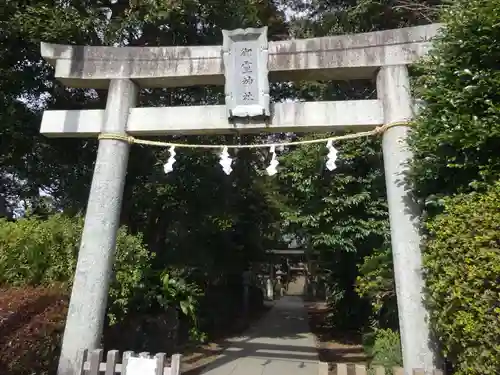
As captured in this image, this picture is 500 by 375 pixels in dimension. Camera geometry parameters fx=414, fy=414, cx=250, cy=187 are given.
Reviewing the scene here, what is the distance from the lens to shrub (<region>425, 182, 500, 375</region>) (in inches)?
144

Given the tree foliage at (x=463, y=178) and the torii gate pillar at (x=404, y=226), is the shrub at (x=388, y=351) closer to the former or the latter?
the torii gate pillar at (x=404, y=226)

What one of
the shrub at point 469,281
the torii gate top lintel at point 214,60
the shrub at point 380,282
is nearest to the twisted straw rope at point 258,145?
the torii gate top lintel at point 214,60

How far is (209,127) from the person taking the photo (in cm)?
667

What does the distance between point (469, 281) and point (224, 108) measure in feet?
14.0

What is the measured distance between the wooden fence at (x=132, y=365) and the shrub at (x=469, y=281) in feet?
10.0

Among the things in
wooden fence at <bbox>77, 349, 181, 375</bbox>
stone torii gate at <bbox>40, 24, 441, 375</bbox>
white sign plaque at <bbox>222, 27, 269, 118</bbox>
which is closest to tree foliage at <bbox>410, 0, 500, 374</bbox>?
stone torii gate at <bbox>40, 24, 441, 375</bbox>

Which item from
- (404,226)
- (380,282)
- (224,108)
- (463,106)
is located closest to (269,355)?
(380,282)

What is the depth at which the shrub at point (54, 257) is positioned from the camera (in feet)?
21.8

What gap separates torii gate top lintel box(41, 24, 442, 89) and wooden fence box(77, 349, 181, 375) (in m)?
4.32

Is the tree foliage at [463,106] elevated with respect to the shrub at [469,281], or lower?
elevated

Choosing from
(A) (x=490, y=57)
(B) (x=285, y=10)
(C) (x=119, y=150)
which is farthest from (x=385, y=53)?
(B) (x=285, y=10)

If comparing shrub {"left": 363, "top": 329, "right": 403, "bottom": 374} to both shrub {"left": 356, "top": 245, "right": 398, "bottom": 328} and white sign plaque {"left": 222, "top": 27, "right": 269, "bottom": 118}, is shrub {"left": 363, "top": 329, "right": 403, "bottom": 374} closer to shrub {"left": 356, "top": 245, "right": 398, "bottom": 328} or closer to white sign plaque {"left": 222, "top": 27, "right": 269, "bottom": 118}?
shrub {"left": 356, "top": 245, "right": 398, "bottom": 328}

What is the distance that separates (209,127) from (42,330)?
12.3ft

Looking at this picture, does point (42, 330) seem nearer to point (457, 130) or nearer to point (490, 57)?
point (457, 130)
